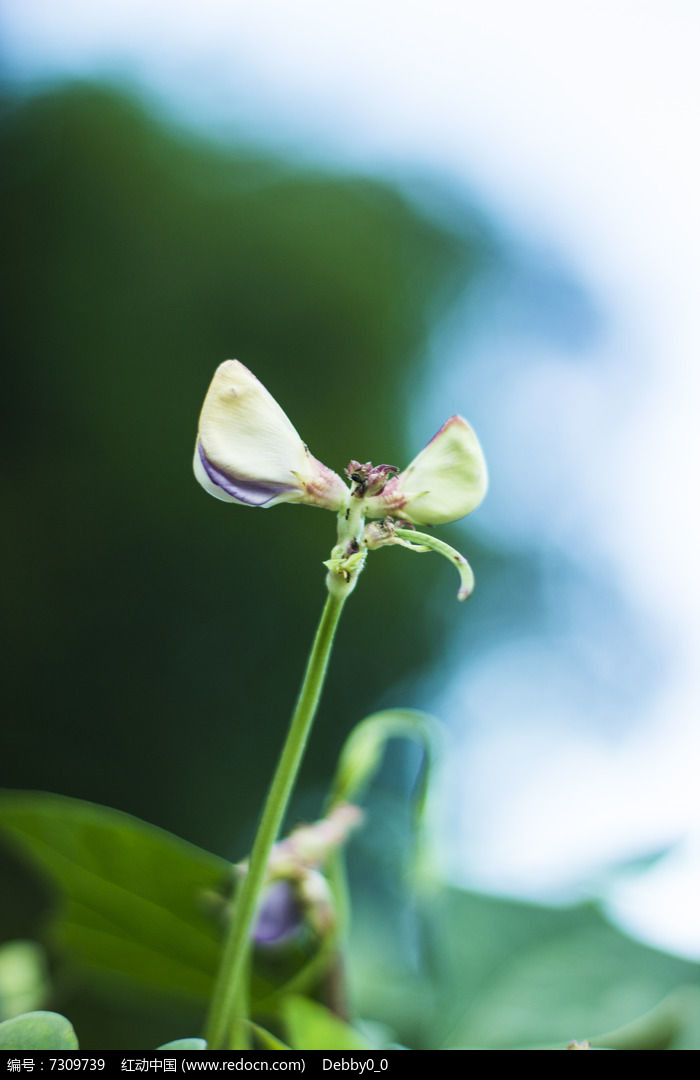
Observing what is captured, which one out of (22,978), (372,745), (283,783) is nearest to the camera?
(283,783)

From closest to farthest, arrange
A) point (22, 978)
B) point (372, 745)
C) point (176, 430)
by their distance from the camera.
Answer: point (372, 745) → point (22, 978) → point (176, 430)

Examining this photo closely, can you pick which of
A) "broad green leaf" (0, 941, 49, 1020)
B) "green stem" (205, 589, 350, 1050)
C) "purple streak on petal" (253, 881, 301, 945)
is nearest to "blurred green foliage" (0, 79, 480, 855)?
"broad green leaf" (0, 941, 49, 1020)

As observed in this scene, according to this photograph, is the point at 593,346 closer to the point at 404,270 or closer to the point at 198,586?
the point at 404,270

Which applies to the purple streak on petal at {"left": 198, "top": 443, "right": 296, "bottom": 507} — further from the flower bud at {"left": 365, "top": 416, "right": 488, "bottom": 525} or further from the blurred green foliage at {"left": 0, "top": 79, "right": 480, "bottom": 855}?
the blurred green foliage at {"left": 0, "top": 79, "right": 480, "bottom": 855}

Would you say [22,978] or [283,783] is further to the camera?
[22,978]

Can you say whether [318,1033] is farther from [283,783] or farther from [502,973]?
[502,973]

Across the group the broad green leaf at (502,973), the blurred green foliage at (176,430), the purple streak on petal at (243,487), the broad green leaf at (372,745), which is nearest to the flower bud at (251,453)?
the purple streak on petal at (243,487)

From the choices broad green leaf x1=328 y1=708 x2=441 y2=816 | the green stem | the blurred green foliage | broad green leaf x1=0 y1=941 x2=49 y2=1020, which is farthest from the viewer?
the blurred green foliage

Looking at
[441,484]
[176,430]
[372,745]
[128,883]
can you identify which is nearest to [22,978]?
[128,883]
